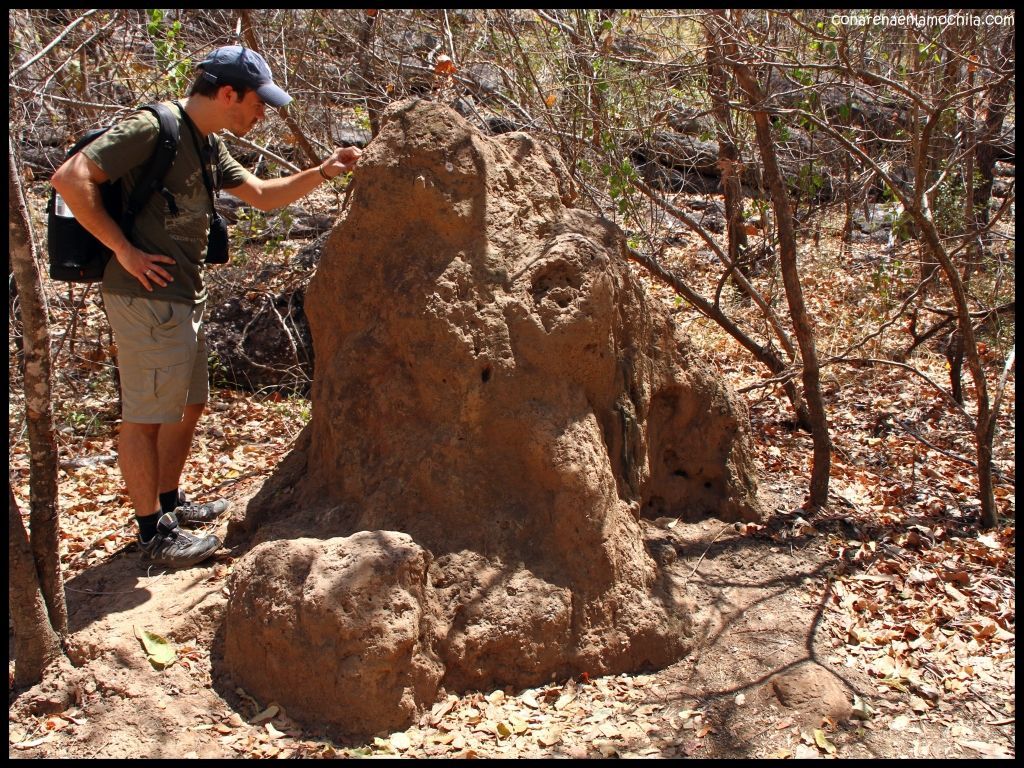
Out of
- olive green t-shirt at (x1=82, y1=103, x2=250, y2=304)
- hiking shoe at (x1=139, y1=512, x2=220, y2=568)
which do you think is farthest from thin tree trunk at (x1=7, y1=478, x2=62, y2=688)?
olive green t-shirt at (x1=82, y1=103, x2=250, y2=304)

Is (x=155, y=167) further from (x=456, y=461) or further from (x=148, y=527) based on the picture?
(x=456, y=461)

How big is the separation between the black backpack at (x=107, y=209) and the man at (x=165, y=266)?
0.13ft

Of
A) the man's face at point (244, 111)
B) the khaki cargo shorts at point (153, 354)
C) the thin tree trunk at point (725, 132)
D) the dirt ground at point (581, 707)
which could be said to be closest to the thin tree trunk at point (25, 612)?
the dirt ground at point (581, 707)

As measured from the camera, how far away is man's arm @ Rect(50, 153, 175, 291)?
3361 millimetres

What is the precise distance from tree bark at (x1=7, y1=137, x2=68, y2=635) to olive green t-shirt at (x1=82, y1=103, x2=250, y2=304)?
1.30ft

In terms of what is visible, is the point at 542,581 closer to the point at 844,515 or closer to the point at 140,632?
the point at 140,632

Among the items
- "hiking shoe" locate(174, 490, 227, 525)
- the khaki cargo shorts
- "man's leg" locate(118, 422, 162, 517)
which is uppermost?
the khaki cargo shorts

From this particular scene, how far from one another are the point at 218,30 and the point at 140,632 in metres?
5.58

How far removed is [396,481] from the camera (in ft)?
11.7

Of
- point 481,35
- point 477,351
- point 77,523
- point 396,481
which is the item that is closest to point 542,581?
point 396,481

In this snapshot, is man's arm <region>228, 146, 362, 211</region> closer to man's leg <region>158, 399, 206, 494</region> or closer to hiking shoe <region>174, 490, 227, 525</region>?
man's leg <region>158, 399, 206, 494</region>

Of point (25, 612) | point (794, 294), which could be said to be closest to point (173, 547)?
point (25, 612)

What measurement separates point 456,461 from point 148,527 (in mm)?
1494

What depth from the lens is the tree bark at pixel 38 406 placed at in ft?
10.0
